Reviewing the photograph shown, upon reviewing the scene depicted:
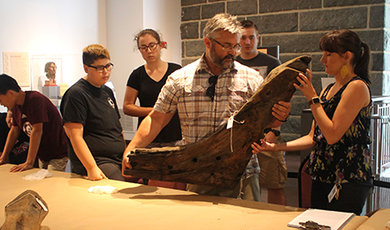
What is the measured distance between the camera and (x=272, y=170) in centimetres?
338

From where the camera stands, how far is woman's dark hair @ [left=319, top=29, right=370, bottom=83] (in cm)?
223

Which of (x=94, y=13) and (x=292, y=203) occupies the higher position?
(x=94, y=13)

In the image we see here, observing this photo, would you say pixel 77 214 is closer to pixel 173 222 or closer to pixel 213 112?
pixel 173 222

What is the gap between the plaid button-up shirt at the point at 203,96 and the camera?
225 cm

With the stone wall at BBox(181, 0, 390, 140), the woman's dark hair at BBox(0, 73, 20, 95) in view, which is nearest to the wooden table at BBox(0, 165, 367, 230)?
the woman's dark hair at BBox(0, 73, 20, 95)

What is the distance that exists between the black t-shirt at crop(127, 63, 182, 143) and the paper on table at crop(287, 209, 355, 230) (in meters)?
1.39

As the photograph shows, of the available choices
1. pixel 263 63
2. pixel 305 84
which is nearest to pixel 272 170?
pixel 263 63

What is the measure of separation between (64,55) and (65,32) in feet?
0.97

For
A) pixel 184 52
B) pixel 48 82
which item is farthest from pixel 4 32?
pixel 184 52

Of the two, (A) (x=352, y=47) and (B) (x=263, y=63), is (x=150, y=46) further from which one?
(A) (x=352, y=47)

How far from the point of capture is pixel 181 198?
86.7 inches

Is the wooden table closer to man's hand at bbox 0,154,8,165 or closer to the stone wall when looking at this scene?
man's hand at bbox 0,154,8,165

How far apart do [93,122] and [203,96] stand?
928 mm

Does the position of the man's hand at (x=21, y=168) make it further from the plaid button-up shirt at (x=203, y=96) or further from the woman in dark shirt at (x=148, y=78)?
the plaid button-up shirt at (x=203, y=96)
